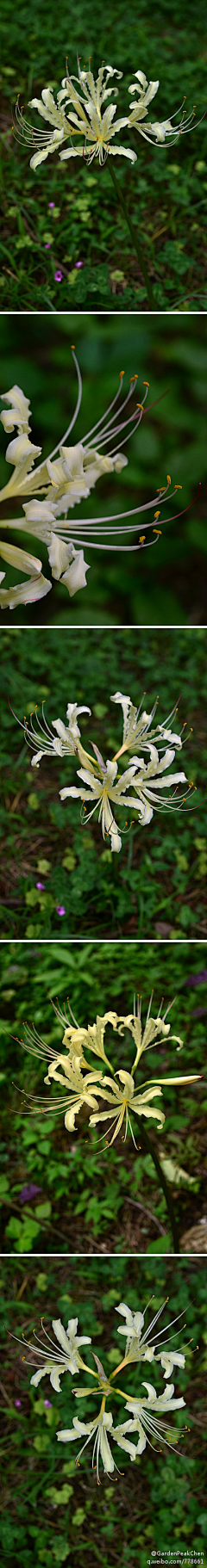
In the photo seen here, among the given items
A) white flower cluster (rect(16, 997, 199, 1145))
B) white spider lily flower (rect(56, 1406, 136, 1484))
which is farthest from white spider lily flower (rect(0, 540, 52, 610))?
white spider lily flower (rect(56, 1406, 136, 1484))

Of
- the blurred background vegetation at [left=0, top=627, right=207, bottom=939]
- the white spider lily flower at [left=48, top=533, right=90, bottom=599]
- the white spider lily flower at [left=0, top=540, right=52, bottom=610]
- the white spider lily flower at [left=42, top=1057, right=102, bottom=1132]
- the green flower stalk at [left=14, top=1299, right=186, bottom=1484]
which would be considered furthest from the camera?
the blurred background vegetation at [left=0, top=627, right=207, bottom=939]

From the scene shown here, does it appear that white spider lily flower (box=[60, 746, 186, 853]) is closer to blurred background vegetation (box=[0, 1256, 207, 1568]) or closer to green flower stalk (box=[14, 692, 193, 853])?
green flower stalk (box=[14, 692, 193, 853])

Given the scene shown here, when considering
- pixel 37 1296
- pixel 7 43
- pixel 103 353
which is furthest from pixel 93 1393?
pixel 7 43

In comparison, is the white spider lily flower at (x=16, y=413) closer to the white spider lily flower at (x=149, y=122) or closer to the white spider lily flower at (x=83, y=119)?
the white spider lily flower at (x=83, y=119)

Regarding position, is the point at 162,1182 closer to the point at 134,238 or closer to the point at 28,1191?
the point at 28,1191

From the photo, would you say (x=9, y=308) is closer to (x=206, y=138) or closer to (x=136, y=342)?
(x=136, y=342)

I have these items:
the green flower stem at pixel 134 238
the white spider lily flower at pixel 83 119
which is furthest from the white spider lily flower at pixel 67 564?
the green flower stem at pixel 134 238
